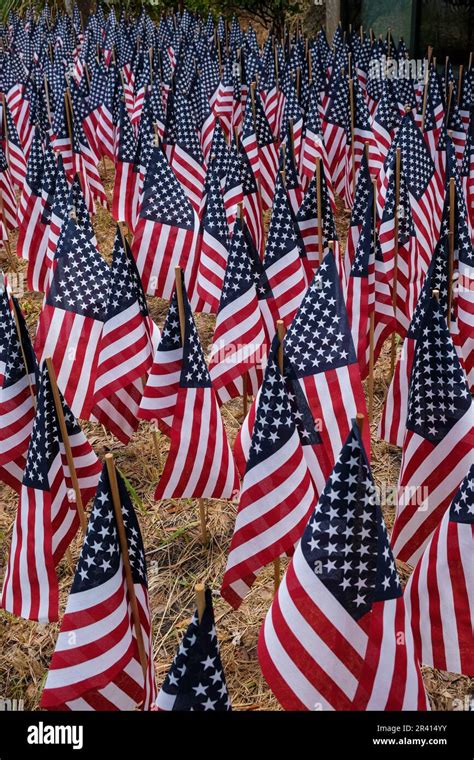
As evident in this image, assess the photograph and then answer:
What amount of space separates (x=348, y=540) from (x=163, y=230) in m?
4.49

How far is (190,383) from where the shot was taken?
445 centimetres

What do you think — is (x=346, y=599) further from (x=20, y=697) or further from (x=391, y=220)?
(x=391, y=220)

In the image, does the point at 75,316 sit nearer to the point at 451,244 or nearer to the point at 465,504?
the point at 451,244

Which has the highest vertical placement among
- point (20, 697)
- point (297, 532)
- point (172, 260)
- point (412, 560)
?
point (172, 260)

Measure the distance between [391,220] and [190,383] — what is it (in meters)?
2.73

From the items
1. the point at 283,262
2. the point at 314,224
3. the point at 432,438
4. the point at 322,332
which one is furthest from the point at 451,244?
the point at 314,224

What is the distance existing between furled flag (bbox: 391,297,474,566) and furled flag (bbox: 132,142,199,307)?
3345mm

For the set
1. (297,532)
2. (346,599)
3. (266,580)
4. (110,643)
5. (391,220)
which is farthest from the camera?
(391,220)

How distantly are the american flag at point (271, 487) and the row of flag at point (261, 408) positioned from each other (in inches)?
0.4

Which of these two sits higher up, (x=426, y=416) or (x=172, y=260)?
(x=172, y=260)

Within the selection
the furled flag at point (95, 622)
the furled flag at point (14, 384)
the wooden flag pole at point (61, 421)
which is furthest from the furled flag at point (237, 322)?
the furled flag at point (95, 622)

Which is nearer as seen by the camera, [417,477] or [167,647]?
[417,477]

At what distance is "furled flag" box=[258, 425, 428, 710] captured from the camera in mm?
2939

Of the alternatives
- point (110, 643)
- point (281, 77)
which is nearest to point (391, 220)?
point (110, 643)
